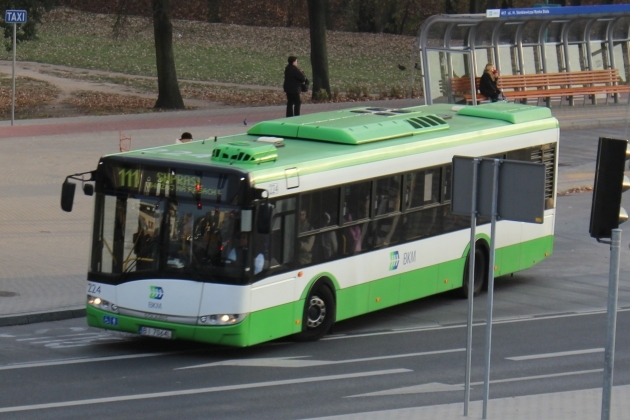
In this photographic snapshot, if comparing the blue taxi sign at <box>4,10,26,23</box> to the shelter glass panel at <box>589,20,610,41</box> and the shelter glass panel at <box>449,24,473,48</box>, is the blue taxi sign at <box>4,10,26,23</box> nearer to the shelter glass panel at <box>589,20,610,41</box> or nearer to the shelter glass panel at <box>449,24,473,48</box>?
the shelter glass panel at <box>449,24,473,48</box>

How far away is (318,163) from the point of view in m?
13.0

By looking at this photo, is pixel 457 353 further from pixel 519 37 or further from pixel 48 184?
pixel 519 37

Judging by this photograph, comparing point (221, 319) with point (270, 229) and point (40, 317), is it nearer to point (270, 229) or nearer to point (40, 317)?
point (270, 229)

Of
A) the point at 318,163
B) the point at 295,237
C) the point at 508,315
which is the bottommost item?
the point at 508,315

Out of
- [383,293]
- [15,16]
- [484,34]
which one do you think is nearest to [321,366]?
[383,293]

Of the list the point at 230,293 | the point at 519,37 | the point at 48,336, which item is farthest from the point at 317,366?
the point at 519,37

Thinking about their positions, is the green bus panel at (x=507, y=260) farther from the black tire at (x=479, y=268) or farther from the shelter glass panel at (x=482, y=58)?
the shelter glass panel at (x=482, y=58)

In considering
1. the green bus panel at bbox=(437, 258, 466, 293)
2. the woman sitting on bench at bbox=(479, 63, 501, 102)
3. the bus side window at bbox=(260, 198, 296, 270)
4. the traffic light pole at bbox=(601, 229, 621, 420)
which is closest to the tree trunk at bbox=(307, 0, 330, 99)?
the woman sitting on bench at bbox=(479, 63, 501, 102)

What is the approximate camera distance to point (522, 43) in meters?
35.3

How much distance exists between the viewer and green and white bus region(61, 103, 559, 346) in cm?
1201

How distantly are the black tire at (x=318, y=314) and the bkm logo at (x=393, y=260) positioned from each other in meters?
1.27

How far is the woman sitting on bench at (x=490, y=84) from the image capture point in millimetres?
31078

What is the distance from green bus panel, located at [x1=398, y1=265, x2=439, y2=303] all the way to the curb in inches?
160

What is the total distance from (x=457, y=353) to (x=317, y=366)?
5.95ft
